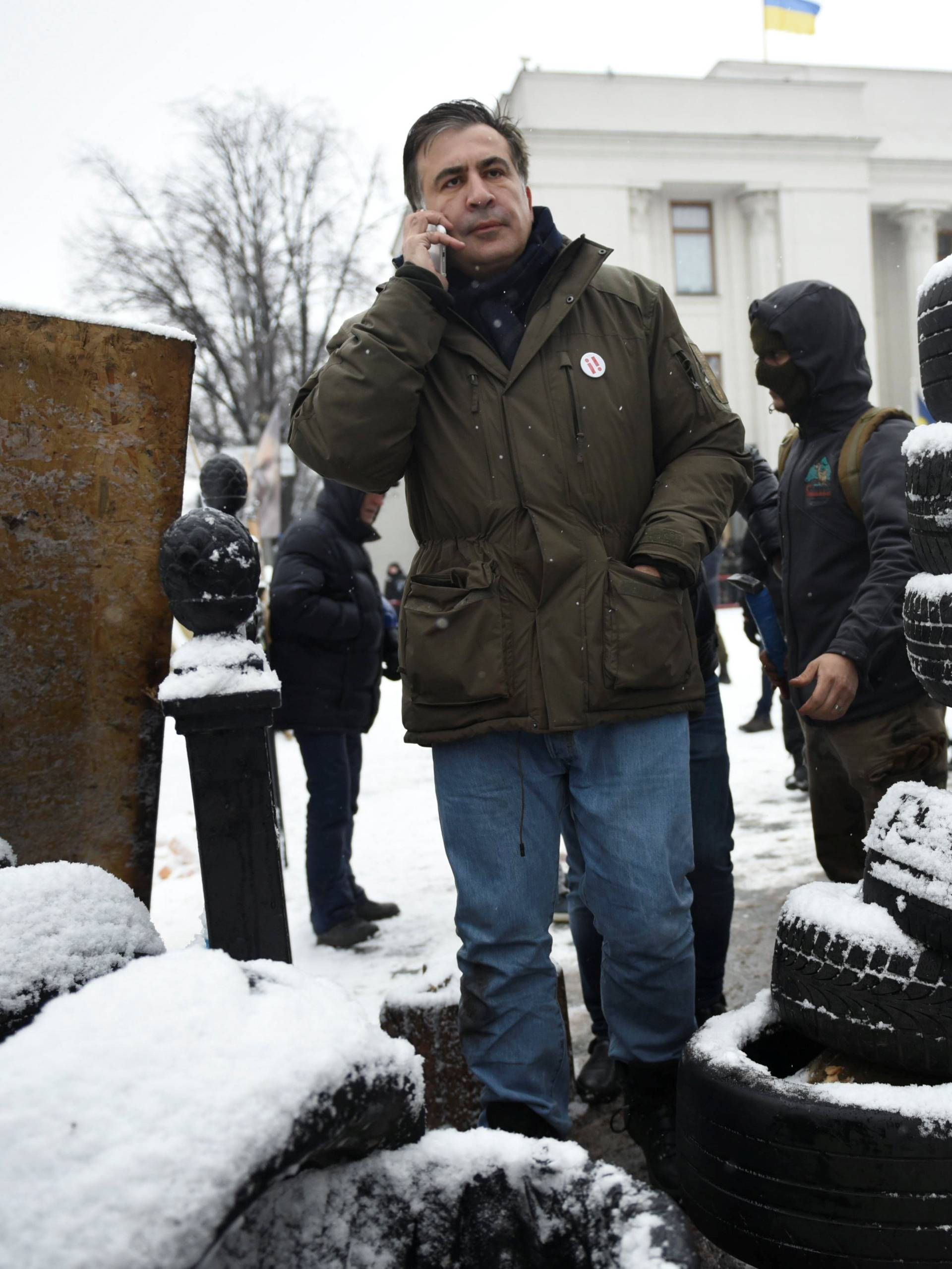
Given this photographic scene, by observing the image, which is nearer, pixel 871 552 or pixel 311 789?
pixel 871 552

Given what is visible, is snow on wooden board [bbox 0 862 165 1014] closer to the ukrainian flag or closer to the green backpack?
the green backpack

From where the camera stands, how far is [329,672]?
177 inches

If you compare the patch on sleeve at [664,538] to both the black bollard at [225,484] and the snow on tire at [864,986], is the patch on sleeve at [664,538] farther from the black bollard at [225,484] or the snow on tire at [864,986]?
the black bollard at [225,484]

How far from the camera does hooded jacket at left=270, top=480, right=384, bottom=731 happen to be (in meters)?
4.43

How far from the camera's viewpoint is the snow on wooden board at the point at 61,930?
4.28 feet

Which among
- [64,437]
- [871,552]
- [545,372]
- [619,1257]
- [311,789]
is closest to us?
[619,1257]

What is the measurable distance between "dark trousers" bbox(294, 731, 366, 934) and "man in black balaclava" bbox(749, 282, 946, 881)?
207 cm

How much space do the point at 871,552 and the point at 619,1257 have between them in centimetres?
204

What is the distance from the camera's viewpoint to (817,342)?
111 inches

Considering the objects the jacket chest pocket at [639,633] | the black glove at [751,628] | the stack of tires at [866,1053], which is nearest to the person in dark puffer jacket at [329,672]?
the black glove at [751,628]

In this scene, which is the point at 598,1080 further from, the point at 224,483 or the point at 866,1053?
the point at 224,483

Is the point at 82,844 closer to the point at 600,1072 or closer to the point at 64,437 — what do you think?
the point at 64,437

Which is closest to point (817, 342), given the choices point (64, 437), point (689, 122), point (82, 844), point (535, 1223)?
point (64, 437)

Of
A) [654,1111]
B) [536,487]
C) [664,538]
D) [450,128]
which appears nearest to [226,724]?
[536,487]
